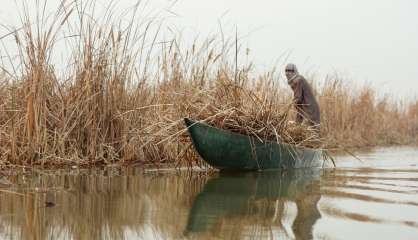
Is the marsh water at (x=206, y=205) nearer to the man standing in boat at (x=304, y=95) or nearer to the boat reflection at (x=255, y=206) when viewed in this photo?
the boat reflection at (x=255, y=206)

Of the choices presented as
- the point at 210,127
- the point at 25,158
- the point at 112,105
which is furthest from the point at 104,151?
the point at 210,127

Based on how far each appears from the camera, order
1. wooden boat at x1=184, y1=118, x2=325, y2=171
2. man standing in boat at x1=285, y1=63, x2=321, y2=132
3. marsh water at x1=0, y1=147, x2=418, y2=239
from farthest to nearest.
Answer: man standing in boat at x1=285, y1=63, x2=321, y2=132
wooden boat at x1=184, y1=118, x2=325, y2=171
marsh water at x1=0, y1=147, x2=418, y2=239

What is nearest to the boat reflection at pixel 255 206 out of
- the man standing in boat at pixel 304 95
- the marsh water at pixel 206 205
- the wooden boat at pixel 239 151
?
the marsh water at pixel 206 205

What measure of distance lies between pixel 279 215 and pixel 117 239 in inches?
57.1

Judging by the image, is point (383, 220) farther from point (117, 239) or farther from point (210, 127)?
point (210, 127)

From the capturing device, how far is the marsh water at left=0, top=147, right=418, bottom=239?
4.34 m

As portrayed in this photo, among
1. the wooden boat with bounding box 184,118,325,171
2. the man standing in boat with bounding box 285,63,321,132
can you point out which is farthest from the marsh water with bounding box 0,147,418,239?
the man standing in boat with bounding box 285,63,321,132

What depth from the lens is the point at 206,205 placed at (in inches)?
221

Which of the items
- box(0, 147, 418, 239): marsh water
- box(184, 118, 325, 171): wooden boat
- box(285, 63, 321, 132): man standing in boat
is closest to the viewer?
box(0, 147, 418, 239): marsh water

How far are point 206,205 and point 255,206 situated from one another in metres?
0.39

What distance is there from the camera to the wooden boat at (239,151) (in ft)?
26.0

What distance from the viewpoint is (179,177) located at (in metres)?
8.04

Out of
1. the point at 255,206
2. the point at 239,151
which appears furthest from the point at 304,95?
the point at 255,206

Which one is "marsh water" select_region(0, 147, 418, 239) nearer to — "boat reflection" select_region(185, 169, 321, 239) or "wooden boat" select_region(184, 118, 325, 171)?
"boat reflection" select_region(185, 169, 321, 239)
